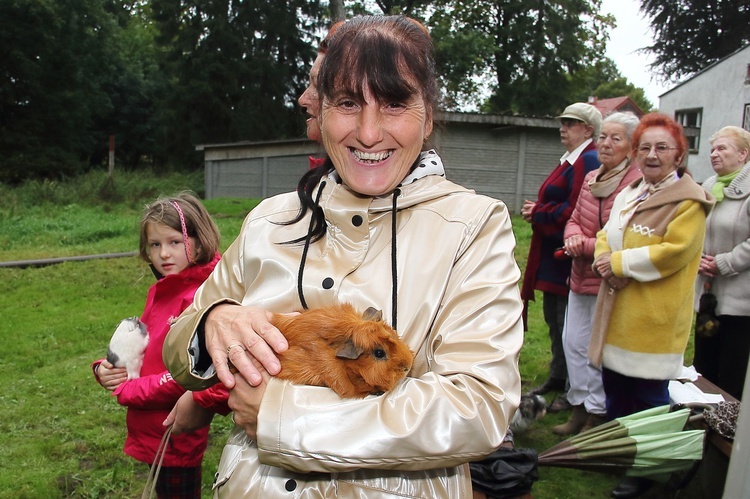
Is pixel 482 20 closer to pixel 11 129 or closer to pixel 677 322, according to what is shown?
pixel 11 129

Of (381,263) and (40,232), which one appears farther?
(40,232)

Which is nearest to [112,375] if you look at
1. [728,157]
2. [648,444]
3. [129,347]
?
[129,347]

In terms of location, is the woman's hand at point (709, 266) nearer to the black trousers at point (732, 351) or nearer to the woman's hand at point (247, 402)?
the black trousers at point (732, 351)

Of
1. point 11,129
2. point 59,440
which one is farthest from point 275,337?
point 11,129

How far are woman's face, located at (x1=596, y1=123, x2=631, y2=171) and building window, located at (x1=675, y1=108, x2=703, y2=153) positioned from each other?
21546 millimetres

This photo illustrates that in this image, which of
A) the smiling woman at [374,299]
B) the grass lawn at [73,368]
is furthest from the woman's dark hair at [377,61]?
the grass lawn at [73,368]

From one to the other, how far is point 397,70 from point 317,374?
0.84m

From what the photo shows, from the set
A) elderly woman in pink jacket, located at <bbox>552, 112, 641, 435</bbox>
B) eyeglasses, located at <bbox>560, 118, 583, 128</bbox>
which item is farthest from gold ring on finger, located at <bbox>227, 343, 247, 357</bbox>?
eyeglasses, located at <bbox>560, 118, 583, 128</bbox>

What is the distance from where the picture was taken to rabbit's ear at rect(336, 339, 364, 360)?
4.99 ft

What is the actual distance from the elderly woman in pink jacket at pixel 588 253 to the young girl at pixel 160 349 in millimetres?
3094

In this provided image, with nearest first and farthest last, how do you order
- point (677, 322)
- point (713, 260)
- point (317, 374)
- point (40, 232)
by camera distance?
1. point (317, 374)
2. point (677, 322)
3. point (713, 260)
4. point (40, 232)

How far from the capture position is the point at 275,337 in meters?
1.55

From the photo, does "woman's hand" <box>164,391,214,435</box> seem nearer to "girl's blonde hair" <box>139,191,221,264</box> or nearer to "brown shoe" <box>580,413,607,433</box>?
"girl's blonde hair" <box>139,191,221,264</box>

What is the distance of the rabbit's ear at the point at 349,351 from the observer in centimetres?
152
